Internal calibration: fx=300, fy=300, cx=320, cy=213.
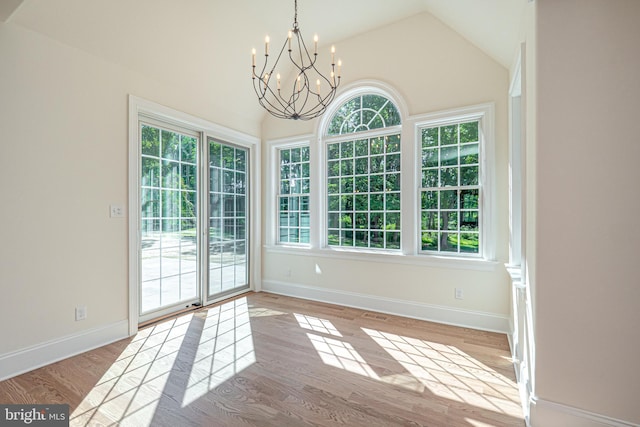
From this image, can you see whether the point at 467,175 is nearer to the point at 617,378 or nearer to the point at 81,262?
the point at 617,378

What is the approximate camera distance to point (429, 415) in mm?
1883

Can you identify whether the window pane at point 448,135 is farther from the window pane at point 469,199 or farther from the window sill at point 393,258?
the window sill at point 393,258

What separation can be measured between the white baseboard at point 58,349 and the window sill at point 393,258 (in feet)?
7.35

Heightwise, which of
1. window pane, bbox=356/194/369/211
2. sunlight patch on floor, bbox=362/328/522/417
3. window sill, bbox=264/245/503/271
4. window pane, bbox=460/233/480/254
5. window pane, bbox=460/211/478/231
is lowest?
sunlight patch on floor, bbox=362/328/522/417

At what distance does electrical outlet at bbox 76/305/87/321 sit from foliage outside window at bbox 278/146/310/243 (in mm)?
2588

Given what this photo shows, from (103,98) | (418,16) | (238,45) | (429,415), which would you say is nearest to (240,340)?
(429,415)

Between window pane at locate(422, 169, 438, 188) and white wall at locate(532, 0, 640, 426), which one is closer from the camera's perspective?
white wall at locate(532, 0, 640, 426)

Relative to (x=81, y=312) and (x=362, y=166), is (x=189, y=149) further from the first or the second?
(x=362, y=166)

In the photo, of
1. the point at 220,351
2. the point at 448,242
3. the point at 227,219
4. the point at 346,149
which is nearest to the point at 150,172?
the point at 227,219

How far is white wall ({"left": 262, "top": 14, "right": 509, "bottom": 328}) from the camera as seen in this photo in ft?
10.3

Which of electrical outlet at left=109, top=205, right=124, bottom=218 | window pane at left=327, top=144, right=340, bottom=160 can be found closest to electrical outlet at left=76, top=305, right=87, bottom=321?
electrical outlet at left=109, top=205, right=124, bottom=218

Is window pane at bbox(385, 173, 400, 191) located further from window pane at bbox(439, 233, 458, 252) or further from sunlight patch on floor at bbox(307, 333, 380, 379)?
sunlight patch on floor at bbox(307, 333, 380, 379)

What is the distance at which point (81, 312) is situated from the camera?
273cm

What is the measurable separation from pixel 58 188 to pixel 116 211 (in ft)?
1.64
